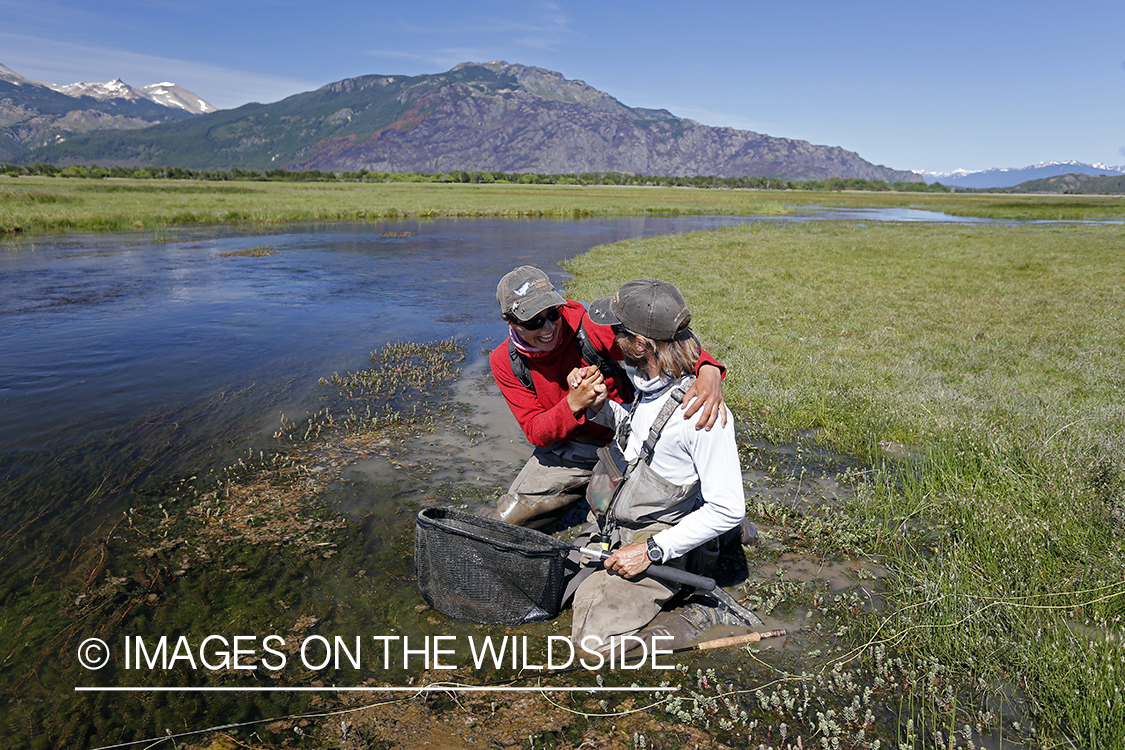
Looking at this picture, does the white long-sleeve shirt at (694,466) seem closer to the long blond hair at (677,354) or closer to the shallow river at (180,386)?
the long blond hair at (677,354)

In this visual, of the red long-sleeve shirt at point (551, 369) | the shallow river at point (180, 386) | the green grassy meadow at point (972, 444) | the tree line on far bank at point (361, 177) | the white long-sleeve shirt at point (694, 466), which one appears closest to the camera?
the white long-sleeve shirt at point (694, 466)

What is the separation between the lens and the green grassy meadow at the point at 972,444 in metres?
3.85

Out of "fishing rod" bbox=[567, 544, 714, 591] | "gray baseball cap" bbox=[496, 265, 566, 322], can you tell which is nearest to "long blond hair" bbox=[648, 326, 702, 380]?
"gray baseball cap" bbox=[496, 265, 566, 322]

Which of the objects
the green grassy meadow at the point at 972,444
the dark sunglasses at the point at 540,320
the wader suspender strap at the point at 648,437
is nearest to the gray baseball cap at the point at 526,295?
the dark sunglasses at the point at 540,320

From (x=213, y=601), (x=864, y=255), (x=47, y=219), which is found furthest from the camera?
(x=47, y=219)

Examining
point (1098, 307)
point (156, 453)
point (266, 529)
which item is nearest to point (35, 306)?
point (156, 453)

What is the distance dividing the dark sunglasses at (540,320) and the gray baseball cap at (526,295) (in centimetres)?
12

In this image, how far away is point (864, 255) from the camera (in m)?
27.8

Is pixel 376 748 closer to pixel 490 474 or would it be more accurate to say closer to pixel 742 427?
pixel 490 474

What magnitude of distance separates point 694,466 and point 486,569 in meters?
1.69

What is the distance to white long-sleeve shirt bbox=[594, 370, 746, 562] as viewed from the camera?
3.62 metres

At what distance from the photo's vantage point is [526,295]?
4.63 m

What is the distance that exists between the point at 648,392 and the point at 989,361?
995 centimetres

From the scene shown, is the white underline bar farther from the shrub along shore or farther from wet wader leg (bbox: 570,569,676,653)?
the shrub along shore
